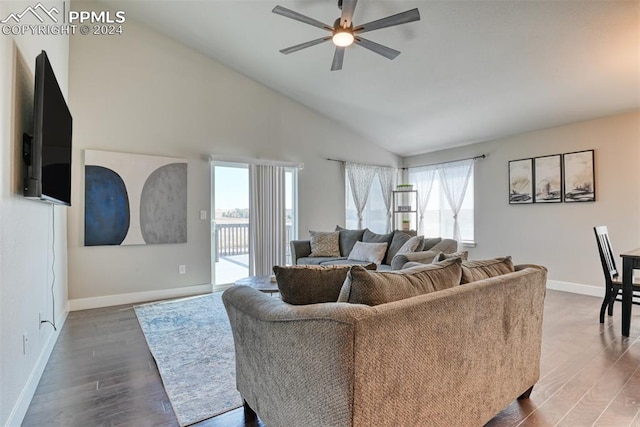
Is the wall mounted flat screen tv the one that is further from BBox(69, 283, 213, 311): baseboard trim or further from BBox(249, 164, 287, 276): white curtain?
BBox(249, 164, 287, 276): white curtain

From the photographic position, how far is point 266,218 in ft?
17.1

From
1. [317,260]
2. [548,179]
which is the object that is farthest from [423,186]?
[317,260]

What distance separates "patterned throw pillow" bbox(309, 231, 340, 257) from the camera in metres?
4.84

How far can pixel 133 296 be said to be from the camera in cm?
423

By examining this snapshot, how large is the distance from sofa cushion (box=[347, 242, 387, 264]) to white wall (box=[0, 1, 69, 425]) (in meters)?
3.33

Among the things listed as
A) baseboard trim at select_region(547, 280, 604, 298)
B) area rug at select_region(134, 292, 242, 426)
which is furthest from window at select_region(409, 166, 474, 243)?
area rug at select_region(134, 292, 242, 426)

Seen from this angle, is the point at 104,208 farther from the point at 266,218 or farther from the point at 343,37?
the point at 343,37

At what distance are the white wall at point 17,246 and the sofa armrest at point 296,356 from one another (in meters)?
1.13

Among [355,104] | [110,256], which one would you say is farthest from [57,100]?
[355,104]

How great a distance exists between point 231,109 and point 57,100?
9.82ft

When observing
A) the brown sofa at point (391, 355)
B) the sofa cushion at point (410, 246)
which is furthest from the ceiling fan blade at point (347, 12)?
the sofa cushion at point (410, 246)

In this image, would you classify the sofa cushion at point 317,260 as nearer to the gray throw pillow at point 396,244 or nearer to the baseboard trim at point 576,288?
the gray throw pillow at point 396,244

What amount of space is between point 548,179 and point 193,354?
5211 mm

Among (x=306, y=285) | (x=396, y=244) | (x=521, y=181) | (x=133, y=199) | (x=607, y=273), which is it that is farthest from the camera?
(x=521, y=181)
